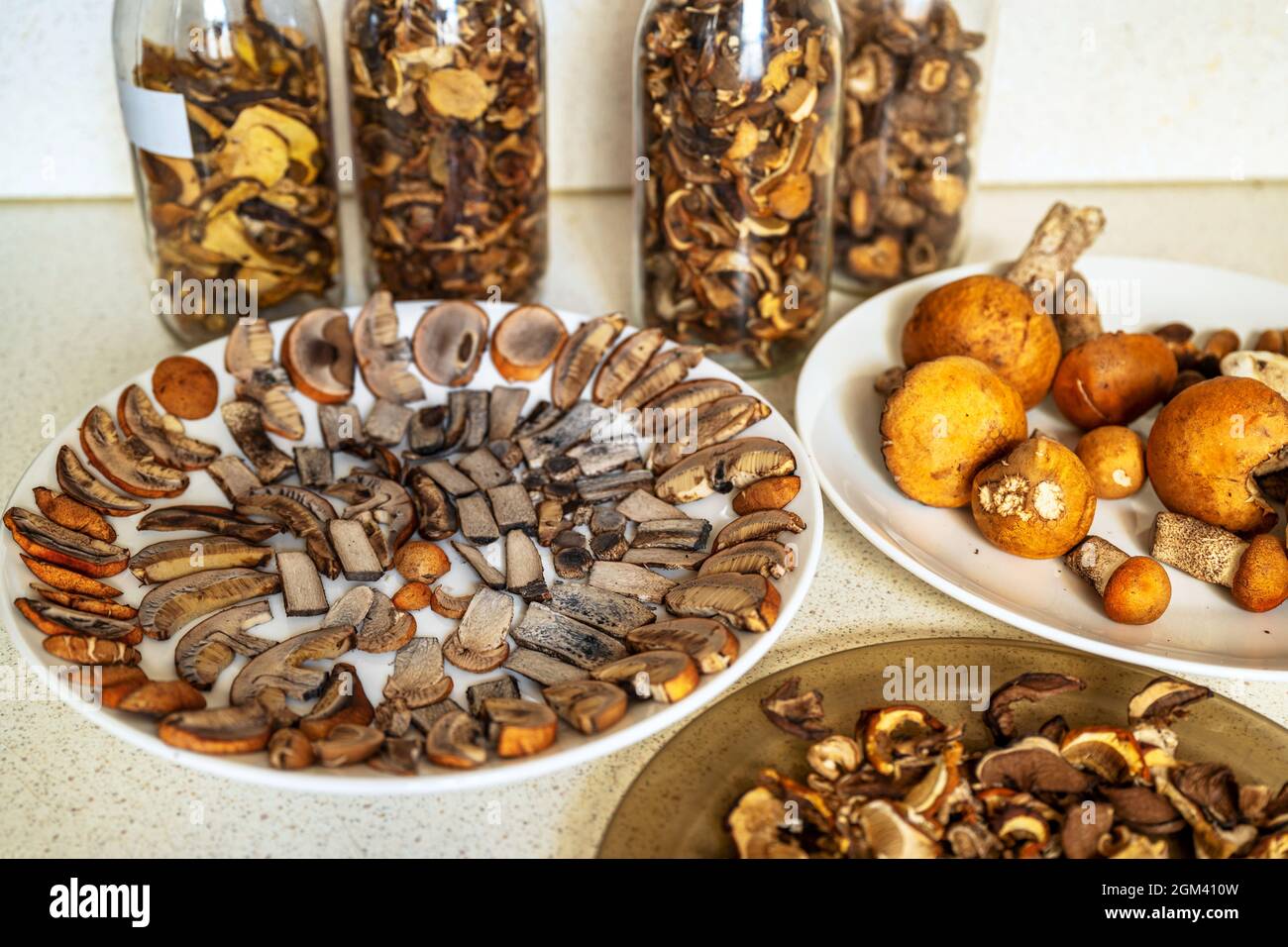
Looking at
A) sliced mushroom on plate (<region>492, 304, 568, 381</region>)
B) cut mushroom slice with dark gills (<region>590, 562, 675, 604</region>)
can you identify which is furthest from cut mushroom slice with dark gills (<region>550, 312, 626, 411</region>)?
cut mushroom slice with dark gills (<region>590, 562, 675, 604</region>)

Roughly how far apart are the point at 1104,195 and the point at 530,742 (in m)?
1.17

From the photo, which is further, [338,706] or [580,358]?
[580,358]

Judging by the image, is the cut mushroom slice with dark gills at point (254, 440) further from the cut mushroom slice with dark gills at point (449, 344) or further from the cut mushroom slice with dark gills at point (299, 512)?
the cut mushroom slice with dark gills at point (449, 344)

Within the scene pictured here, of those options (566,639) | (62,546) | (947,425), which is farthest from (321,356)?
(947,425)

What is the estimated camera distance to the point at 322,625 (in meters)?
0.76

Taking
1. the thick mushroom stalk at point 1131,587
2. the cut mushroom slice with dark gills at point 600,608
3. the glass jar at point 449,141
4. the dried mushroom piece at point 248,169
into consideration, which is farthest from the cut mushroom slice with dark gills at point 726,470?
the dried mushroom piece at point 248,169

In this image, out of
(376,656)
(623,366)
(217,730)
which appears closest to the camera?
(217,730)

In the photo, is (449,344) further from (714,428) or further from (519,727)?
(519,727)

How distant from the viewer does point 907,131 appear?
1.12 m

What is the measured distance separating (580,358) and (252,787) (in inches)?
17.4

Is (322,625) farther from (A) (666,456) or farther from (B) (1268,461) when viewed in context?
(B) (1268,461)

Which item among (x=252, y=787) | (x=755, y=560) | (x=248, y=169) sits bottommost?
(x=252, y=787)

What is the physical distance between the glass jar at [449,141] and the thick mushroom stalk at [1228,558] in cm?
62

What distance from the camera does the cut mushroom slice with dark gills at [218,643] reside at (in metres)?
0.71
